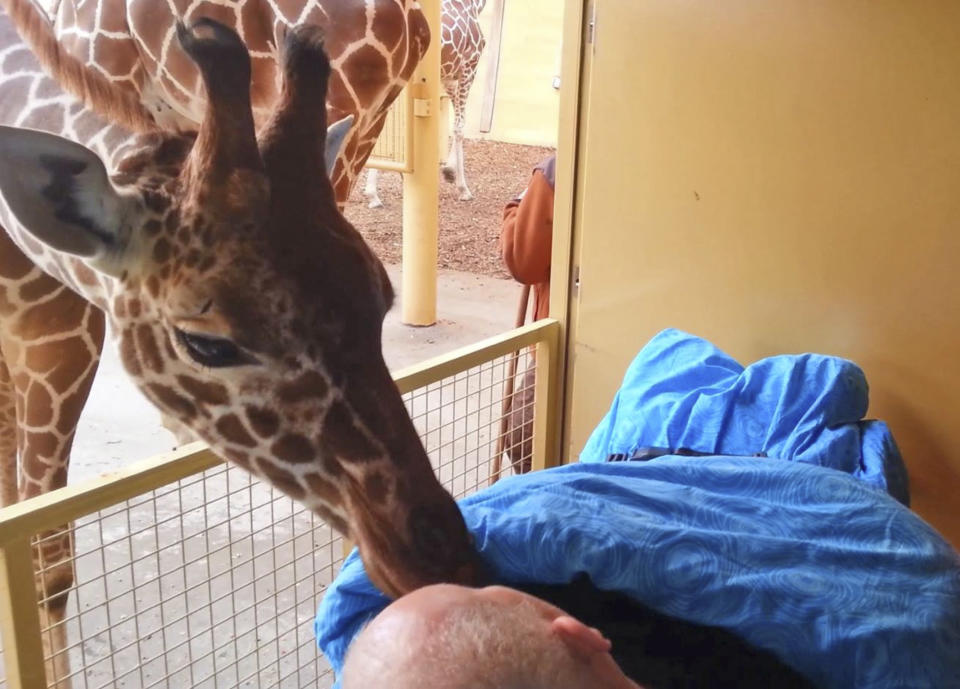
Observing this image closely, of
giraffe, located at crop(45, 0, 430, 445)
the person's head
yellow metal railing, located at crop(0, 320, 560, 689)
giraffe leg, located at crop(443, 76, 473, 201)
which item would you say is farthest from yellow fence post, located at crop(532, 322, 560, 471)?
giraffe leg, located at crop(443, 76, 473, 201)

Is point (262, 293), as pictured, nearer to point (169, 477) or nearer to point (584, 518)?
point (169, 477)

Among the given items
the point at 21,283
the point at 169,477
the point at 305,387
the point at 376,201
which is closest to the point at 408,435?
the point at 305,387

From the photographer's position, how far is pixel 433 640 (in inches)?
21.3

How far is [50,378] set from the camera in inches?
53.2

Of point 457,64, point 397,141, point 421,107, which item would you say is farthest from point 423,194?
point 457,64

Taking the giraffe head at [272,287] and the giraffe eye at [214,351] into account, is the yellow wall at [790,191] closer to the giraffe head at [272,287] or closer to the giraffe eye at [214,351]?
the giraffe head at [272,287]

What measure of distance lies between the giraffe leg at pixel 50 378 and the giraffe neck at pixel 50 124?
120mm

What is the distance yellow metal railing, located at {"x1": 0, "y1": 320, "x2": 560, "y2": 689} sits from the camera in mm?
811

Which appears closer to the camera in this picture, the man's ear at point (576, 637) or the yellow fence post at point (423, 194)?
the man's ear at point (576, 637)

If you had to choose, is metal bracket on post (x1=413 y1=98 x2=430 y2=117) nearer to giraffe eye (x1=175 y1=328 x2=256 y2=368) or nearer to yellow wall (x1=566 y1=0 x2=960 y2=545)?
yellow wall (x1=566 y1=0 x2=960 y2=545)

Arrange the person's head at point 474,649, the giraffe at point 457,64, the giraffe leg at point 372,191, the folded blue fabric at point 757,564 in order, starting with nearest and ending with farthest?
the person's head at point 474,649, the folded blue fabric at point 757,564, the giraffe at point 457,64, the giraffe leg at point 372,191

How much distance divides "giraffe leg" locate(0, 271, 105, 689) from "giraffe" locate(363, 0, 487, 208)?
11.2 ft

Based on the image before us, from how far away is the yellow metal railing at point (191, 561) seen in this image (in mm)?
811

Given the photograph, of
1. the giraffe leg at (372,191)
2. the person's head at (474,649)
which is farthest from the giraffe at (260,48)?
the giraffe leg at (372,191)
